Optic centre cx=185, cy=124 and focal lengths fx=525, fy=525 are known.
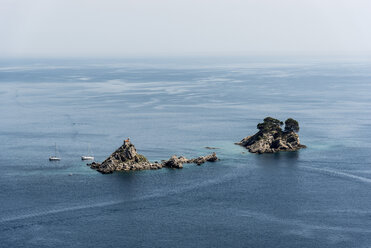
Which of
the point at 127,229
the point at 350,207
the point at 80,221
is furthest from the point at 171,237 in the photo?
the point at 350,207

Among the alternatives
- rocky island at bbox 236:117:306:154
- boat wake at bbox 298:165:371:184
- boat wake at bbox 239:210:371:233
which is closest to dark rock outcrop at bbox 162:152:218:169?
rocky island at bbox 236:117:306:154

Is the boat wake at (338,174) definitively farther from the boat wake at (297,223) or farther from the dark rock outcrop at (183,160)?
the boat wake at (297,223)

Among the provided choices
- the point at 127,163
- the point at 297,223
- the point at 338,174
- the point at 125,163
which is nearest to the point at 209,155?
the point at 127,163

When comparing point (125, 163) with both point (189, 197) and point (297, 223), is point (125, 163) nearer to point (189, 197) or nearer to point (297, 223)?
point (189, 197)

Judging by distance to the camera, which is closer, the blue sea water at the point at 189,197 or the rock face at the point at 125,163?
the blue sea water at the point at 189,197

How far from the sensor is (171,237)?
9950 cm

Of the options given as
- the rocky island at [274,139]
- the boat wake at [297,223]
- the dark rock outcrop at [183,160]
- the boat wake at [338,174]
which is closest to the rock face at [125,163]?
the dark rock outcrop at [183,160]

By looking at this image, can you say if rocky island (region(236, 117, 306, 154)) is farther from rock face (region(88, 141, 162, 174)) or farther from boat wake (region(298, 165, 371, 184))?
rock face (region(88, 141, 162, 174))

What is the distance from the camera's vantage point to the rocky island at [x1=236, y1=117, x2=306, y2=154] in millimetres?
162250

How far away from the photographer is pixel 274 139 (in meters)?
165

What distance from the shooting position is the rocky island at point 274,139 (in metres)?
162

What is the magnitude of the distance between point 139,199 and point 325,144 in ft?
252

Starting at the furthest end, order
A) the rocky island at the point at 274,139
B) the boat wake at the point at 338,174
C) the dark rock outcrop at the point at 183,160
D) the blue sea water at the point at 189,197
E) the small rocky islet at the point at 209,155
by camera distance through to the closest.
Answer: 1. the rocky island at the point at 274,139
2. the dark rock outcrop at the point at 183,160
3. the small rocky islet at the point at 209,155
4. the boat wake at the point at 338,174
5. the blue sea water at the point at 189,197

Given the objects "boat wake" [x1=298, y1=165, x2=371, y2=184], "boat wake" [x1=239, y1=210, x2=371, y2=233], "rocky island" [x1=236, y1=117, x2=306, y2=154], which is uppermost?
"rocky island" [x1=236, y1=117, x2=306, y2=154]
